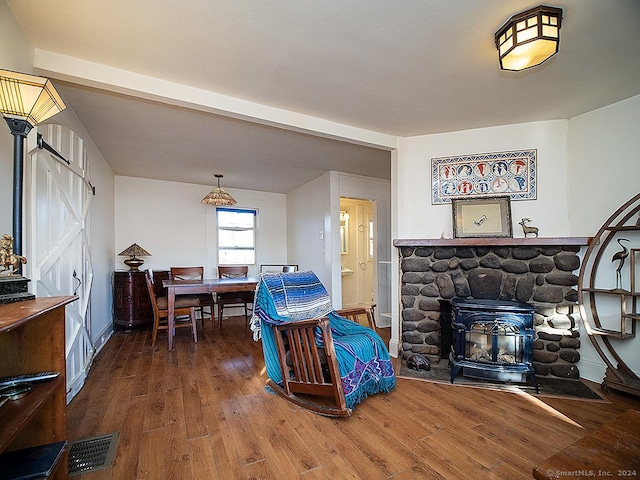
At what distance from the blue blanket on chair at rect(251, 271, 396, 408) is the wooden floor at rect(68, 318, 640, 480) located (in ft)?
0.51

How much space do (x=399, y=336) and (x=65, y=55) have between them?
3612 millimetres

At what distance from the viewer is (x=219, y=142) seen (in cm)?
338

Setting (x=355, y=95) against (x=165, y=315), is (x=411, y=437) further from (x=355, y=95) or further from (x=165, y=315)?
(x=165, y=315)

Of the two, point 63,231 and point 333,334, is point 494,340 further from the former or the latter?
point 63,231

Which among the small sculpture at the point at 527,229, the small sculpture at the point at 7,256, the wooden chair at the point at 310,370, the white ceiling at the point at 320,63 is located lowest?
the wooden chair at the point at 310,370

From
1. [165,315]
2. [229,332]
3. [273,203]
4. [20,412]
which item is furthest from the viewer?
[273,203]

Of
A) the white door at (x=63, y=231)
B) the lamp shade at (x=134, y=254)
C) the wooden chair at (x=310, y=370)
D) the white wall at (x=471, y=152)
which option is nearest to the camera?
the white door at (x=63, y=231)

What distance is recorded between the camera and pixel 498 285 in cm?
291

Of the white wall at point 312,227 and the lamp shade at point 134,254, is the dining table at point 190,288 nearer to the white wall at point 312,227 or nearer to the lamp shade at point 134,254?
the lamp shade at point 134,254

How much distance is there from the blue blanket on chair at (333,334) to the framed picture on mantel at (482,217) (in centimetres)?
143

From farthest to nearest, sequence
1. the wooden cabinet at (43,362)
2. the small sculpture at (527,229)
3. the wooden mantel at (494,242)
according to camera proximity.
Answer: the small sculpture at (527,229) → the wooden mantel at (494,242) → the wooden cabinet at (43,362)

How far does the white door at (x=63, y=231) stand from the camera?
1841 mm

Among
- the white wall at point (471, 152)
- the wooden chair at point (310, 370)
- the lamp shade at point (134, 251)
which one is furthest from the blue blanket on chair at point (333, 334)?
the lamp shade at point (134, 251)

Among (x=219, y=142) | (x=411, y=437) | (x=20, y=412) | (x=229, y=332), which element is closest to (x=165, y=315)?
(x=229, y=332)
